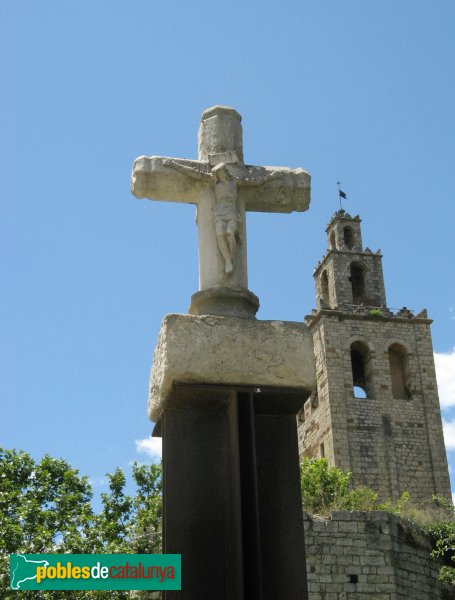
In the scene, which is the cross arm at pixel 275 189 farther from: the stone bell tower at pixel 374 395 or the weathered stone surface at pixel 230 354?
the stone bell tower at pixel 374 395

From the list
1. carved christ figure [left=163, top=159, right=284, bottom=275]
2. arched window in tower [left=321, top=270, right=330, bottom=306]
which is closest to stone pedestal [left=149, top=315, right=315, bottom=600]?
carved christ figure [left=163, top=159, right=284, bottom=275]

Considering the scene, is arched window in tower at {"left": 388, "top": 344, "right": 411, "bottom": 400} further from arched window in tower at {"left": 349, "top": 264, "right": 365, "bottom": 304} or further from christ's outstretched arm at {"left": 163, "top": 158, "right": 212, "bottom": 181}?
christ's outstretched arm at {"left": 163, "top": 158, "right": 212, "bottom": 181}

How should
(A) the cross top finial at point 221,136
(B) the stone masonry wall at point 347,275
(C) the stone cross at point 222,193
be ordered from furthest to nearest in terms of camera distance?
(B) the stone masonry wall at point 347,275, (A) the cross top finial at point 221,136, (C) the stone cross at point 222,193

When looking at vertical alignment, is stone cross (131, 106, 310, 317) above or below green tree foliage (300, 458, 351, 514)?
below

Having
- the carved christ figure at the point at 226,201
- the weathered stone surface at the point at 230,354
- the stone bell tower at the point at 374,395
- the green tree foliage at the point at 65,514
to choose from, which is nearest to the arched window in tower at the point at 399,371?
the stone bell tower at the point at 374,395

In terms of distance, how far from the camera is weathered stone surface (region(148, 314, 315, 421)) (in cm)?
379

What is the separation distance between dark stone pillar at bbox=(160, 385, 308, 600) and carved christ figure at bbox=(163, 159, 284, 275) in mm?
713

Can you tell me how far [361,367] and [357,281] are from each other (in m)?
4.68

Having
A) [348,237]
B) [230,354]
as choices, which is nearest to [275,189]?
[230,354]

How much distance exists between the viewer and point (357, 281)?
41094 mm

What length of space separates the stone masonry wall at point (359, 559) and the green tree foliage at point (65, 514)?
2531mm

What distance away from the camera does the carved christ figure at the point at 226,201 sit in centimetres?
421

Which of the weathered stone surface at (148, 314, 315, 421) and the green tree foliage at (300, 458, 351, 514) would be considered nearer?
the weathered stone surface at (148, 314, 315, 421)

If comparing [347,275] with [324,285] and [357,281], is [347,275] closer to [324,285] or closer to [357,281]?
[357,281]
